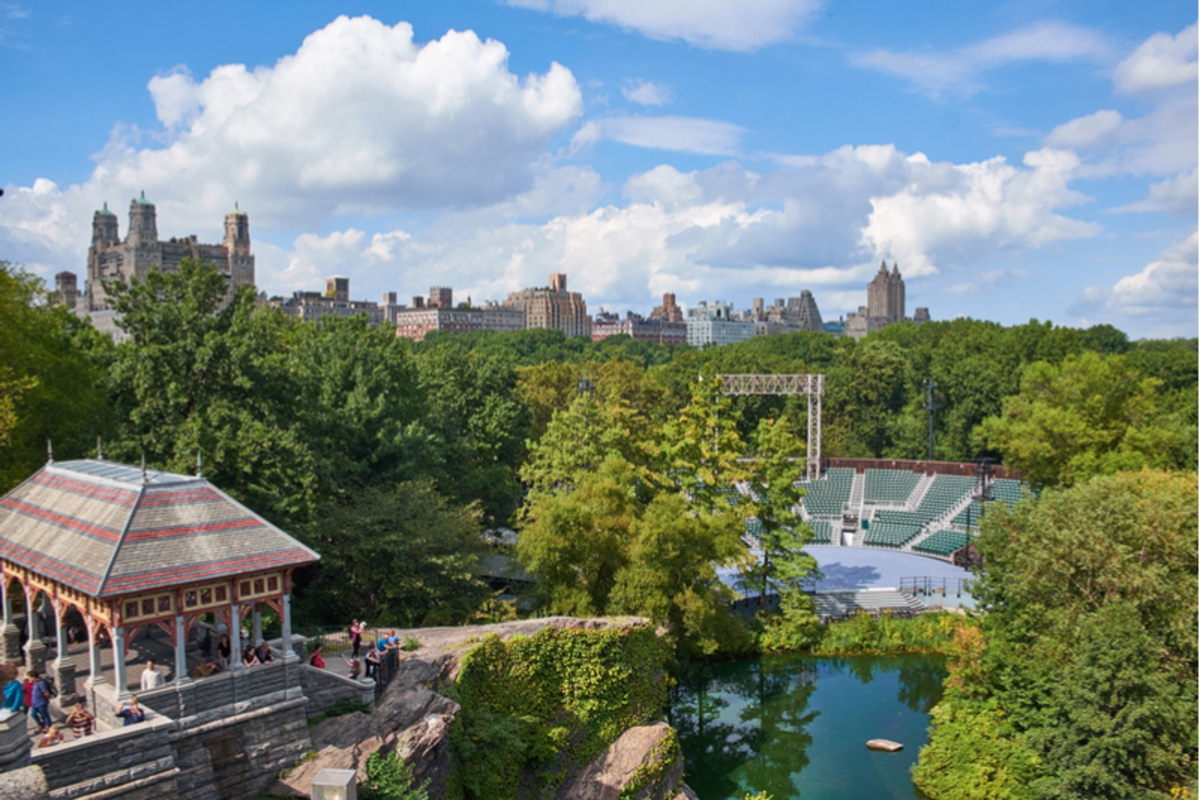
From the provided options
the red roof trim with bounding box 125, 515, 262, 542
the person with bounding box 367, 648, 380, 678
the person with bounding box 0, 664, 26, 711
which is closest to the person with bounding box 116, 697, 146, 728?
the person with bounding box 0, 664, 26, 711

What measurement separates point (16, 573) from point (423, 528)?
901 centimetres

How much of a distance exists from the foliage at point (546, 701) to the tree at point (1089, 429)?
2588 centimetres

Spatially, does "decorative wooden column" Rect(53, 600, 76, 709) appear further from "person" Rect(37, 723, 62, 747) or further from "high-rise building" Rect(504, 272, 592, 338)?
"high-rise building" Rect(504, 272, 592, 338)

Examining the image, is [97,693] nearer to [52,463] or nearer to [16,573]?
[16,573]

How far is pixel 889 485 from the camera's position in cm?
4791

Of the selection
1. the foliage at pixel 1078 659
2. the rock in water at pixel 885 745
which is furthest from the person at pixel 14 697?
the rock in water at pixel 885 745

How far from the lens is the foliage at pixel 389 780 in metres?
12.8

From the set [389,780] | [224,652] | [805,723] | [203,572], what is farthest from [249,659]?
[805,723]

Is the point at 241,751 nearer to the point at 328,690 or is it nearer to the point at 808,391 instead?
the point at 328,690

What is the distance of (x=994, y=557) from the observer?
2005cm

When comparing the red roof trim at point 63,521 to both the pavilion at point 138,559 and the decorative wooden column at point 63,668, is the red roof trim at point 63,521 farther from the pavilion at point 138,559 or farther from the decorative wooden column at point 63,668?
the decorative wooden column at point 63,668

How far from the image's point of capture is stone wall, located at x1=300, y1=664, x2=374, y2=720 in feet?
46.6

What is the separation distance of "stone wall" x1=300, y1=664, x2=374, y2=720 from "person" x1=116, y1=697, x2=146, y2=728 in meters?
2.90

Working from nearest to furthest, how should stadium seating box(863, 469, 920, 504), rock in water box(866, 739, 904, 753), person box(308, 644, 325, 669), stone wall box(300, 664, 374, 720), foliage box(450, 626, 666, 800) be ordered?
stone wall box(300, 664, 374, 720), person box(308, 644, 325, 669), foliage box(450, 626, 666, 800), rock in water box(866, 739, 904, 753), stadium seating box(863, 469, 920, 504)
